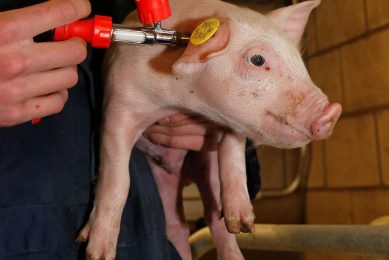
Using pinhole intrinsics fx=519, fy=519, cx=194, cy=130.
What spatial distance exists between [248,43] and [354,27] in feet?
3.96

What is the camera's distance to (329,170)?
229 cm

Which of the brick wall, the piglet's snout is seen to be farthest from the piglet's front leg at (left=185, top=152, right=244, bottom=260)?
the brick wall

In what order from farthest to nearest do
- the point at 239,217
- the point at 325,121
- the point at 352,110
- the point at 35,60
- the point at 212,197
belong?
the point at 352,110 < the point at 212,197 < the point at 239,217 < the point at 325,121 < the point at 35,60

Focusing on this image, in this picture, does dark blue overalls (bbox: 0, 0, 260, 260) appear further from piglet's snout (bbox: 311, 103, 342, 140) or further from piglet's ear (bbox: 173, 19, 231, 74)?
piglet's snout (bbox: 311, 103, 342, 140)

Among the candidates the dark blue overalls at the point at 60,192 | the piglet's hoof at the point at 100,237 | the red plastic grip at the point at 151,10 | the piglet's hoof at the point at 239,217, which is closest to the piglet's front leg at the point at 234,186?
the piglet's hoof at the point at 239,217

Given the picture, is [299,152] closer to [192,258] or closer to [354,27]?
[354,27]

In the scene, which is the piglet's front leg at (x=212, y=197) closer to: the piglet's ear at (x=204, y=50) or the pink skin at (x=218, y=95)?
the pink skin at (x=218, y=95)

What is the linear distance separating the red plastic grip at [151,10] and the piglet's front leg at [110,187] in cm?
28

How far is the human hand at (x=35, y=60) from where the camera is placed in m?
0.76

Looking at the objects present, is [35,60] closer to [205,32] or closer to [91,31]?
[91,31]

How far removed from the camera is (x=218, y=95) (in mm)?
1022

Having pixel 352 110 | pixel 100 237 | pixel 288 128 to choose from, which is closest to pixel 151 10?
pixel 288 128

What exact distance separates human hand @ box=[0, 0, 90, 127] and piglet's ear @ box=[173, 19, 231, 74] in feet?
0.62

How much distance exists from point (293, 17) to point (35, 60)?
66 cm
